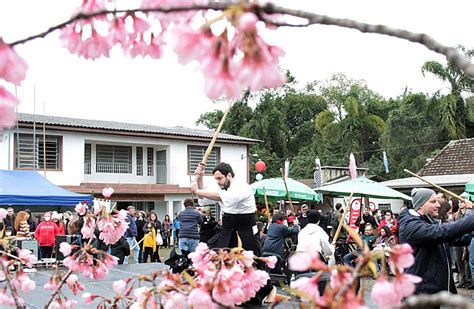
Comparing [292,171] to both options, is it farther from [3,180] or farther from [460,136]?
[3,180]

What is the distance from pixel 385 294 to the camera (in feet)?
4.19

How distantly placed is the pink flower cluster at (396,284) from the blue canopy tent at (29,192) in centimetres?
1515

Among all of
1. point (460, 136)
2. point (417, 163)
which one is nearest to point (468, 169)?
point (460, 136)

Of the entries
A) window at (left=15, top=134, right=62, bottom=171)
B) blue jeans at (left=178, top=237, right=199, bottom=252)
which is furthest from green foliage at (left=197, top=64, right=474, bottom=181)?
blue jeans at (left=178, top=237, right=199, bottom=252)

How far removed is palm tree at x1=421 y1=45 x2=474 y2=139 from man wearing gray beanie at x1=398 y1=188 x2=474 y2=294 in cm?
2911

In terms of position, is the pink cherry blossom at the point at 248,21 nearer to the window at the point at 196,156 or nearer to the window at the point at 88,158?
the window at the point at 88,158

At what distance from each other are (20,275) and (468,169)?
24.9 metres

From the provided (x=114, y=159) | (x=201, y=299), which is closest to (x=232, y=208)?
(x=201, y=299)

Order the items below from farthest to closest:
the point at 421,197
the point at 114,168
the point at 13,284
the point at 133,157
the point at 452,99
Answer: the point at 452,99 → the point at 133,157 → the point at 114,168 → the point at 421,197 → the point at 13,284

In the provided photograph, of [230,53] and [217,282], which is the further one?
[217,282]

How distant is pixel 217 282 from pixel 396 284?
512 millimetres

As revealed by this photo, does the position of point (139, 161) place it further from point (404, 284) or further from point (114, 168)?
point (404, 284)

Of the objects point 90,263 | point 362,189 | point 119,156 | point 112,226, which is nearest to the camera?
point 90,263

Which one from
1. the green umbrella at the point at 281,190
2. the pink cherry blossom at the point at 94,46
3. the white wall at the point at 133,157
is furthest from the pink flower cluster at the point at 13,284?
the white wall at the point at 133,157
